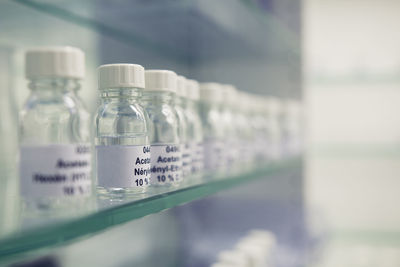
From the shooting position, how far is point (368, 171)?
5.87ft

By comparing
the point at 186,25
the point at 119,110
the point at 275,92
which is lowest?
the point at 119,110

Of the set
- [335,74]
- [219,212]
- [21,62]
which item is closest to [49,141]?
[21,62]

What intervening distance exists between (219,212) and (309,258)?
11.4 inches

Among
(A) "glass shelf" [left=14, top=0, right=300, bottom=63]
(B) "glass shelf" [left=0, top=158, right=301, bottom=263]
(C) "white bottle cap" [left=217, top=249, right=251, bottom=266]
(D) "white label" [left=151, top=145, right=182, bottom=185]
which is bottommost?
(C) "white bottle cap" [left=217, top=249, right=251, bottom=266]

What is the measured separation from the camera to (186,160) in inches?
26.4

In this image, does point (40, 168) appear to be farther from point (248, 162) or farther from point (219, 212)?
point (219, 212)

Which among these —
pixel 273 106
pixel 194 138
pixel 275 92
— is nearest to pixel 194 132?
pixel 194 138

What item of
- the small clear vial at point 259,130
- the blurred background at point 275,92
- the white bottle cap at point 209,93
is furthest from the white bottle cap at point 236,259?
the white bottle cap at point 209,93

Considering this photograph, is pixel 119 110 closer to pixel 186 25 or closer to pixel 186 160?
pixel 186 160

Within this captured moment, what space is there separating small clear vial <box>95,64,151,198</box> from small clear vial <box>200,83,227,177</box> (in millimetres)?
263

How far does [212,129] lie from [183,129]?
163 millimetres

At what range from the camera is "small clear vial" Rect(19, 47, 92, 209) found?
404mm

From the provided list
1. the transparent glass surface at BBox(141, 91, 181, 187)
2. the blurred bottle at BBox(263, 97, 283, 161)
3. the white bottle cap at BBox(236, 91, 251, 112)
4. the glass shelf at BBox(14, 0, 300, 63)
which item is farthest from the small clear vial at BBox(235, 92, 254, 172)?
the transparent glass surface at BBox(141, 91, 181, 187)

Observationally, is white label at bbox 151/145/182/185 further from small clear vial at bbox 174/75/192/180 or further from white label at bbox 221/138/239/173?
white label at bbox 221/138/239/173
